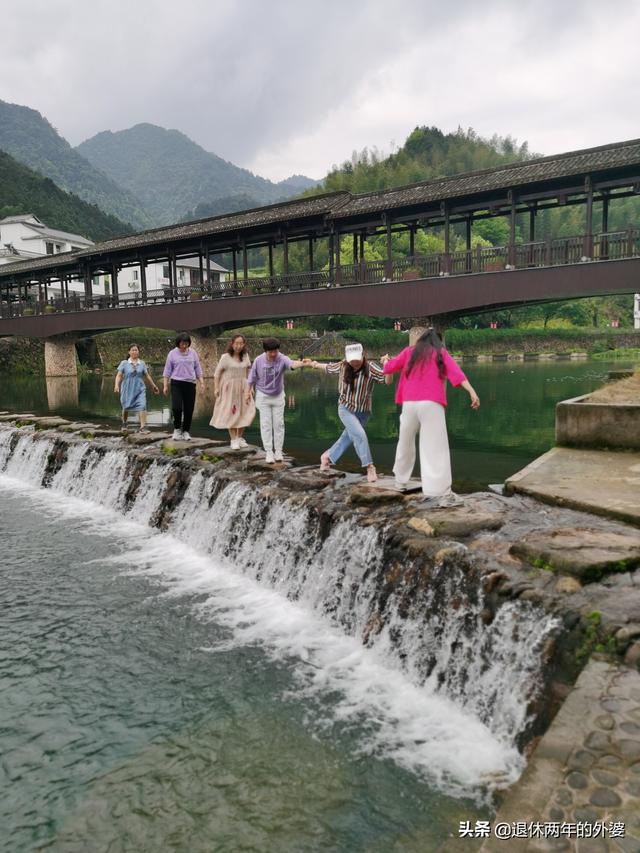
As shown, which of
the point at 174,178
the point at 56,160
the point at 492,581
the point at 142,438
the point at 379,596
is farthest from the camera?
the point at 174,178

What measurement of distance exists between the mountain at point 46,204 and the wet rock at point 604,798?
6786 centimetres

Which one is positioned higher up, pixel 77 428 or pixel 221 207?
pixel 221 207

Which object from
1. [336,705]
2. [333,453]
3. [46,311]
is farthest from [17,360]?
[336,705]

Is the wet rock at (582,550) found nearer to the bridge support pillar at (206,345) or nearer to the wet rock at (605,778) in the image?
the wet rock at (605,778)

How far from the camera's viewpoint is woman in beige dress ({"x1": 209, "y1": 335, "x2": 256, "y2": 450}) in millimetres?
8969

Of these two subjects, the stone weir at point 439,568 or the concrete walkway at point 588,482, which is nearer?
the stone weir at point 439,568

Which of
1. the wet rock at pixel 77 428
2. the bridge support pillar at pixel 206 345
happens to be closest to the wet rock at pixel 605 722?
the wet rock at pixel 77 428

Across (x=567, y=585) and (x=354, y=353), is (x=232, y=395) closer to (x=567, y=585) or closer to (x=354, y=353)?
(x=354, y=353)

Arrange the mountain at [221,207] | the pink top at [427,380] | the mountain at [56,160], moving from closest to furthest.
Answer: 1. the pink top at [427,380]
2. the mountain at [56,160]
3. the mountain at [221,207]

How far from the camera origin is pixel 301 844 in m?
3.17

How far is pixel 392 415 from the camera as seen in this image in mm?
19578

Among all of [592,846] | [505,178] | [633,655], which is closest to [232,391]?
[633,655]

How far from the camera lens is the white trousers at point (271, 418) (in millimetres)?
8367

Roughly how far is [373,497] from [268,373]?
2.44 m
